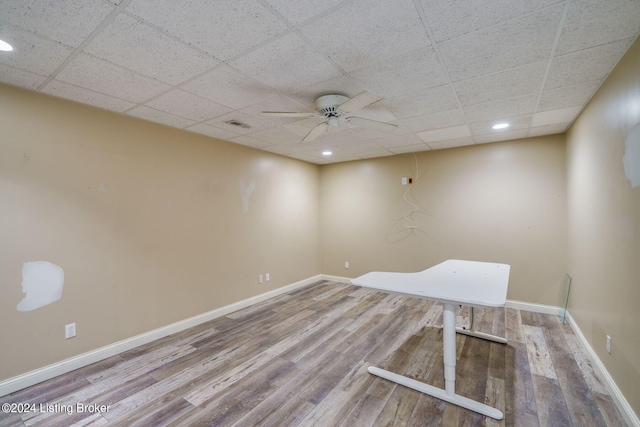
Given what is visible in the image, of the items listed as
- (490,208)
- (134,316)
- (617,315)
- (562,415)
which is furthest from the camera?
(490,208)

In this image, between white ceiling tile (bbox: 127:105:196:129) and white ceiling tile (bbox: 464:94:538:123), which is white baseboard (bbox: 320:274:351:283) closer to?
white ceiling tile (bbox: 464:94:538:123)

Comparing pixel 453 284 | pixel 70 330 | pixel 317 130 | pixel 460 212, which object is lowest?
pixel 70 330

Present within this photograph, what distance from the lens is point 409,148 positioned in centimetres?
434

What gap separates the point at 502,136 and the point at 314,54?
3.17 m

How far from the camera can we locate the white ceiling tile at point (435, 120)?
2.87 m

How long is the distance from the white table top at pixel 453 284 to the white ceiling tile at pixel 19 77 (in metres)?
2.87

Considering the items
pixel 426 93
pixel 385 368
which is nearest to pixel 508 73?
pixel 426 93

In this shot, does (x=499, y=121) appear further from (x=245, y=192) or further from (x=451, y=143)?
(x=245, y=192)

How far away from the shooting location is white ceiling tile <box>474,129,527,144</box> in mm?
3537

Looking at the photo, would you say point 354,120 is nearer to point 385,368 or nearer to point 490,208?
point 385,368

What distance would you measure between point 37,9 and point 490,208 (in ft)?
15.9

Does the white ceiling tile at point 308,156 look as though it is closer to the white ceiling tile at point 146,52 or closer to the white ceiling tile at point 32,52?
the white ceiling tile at point 146,52

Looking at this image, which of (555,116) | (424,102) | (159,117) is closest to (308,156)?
(159,117)

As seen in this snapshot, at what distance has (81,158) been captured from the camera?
252 centimetres
